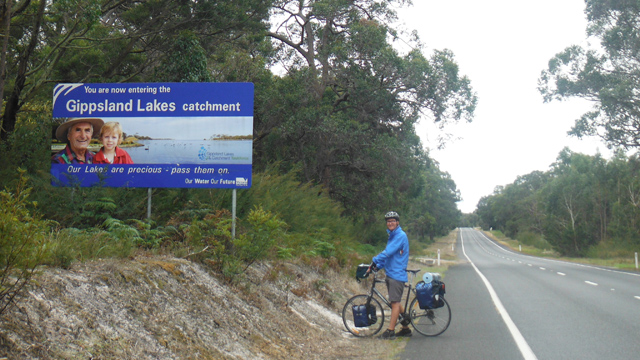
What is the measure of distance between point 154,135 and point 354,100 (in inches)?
679

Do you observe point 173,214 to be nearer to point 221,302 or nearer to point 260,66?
point 221,302

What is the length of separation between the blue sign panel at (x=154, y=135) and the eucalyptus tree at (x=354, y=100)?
13.4 meters

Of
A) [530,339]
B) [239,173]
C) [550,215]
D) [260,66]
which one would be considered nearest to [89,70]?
[260,66]

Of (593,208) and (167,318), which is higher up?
(593,208)

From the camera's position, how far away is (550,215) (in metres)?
79.6

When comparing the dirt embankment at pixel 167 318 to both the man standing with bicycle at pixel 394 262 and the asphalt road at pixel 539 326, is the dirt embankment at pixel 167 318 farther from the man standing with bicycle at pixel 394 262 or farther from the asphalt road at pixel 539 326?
the asphalt road at pixel 539 326

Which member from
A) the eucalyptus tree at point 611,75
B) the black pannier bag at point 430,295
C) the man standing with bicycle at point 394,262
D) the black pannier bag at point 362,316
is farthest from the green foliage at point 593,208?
the black pannier bag at point 362,316

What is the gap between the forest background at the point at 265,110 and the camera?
8.43m

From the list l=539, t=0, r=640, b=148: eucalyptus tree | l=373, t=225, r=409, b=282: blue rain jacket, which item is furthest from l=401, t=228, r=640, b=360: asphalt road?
l=539, t=0, r=640, b=148: eucalyptus tree

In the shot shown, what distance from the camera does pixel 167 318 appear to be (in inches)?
224

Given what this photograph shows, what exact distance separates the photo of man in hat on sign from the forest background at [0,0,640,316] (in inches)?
21.7

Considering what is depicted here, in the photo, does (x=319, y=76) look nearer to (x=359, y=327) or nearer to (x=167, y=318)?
(x=359, y=327)

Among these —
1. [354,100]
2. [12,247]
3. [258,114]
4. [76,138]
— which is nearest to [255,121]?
[258,114]

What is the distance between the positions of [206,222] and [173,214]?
74.3 inches
